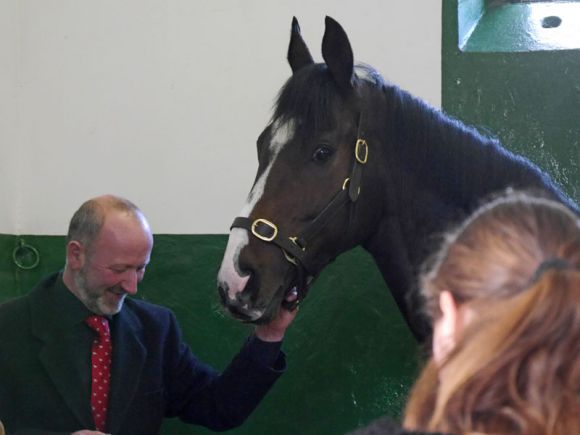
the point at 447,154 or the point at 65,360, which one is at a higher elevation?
the point at 447,154

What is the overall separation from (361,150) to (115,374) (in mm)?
906

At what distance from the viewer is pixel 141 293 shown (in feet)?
11.0

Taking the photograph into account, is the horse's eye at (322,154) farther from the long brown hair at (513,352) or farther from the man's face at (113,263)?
the long brown hair at (513,352)

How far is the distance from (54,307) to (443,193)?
109cm

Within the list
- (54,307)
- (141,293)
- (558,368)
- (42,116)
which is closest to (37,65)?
(42,116)

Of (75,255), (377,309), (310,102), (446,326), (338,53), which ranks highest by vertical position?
(446,326)

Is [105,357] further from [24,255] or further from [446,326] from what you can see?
[446,326]

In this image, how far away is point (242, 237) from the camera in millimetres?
2439

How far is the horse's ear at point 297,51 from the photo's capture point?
8.93 feet

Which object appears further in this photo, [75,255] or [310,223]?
[75,255]

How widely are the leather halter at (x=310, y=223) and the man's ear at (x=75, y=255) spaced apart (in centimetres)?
53

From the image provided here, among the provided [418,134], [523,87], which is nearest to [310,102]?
[418,134]

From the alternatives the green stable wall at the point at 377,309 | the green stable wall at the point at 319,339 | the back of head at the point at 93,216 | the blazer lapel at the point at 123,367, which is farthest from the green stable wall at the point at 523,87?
the blazer lapel at the point at 123,367

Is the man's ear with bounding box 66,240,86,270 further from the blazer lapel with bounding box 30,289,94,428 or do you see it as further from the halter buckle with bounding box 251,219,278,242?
the halter buckle with bounding box 251,219,278,242
